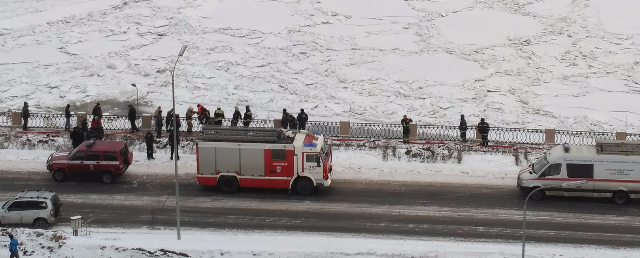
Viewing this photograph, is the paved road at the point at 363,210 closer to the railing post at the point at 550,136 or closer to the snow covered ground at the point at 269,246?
the snow covered ground at the point at 269,246

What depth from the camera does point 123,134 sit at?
37062mm

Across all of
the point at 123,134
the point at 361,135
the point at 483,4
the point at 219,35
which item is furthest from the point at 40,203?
the point at 483,4

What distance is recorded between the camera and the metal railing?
37.9 metres

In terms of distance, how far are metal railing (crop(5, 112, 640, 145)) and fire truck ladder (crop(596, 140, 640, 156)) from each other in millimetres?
8779

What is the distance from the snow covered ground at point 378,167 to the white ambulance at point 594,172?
260cm

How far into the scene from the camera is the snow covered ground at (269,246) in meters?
23.5

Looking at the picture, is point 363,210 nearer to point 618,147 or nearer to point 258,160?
point 258,160

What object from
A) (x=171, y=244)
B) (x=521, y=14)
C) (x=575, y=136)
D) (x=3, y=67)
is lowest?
(x=171, y=244)

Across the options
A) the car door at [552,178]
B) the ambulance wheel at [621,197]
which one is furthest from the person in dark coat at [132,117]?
the ambulance wheel at [621,197]

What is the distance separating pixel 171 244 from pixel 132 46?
27.1 metres

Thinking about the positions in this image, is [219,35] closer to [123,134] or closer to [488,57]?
[123,134]

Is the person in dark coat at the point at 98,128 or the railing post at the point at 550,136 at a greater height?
the person in dark coat at the point at 98,128

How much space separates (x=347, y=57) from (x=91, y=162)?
21228 millimetres

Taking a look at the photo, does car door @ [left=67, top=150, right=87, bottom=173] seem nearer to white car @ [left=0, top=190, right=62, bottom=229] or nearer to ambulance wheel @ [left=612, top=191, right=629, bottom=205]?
white car @ [left=0, top=190, right=62, bottom=229]
